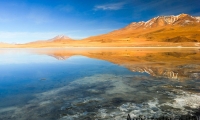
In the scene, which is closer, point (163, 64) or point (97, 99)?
point (97, 99)

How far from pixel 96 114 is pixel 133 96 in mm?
2289

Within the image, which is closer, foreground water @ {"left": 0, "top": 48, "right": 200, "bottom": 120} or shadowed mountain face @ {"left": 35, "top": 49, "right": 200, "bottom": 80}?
foreground water @ {"left": 0, "top": 48, "right": 200, "bottom": 120}

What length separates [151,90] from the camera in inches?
309

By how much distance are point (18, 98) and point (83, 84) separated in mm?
3279

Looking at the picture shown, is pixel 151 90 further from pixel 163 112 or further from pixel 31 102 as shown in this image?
pixel 31 102

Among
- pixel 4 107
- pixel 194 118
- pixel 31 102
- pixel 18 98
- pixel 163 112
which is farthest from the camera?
pixel 18 98

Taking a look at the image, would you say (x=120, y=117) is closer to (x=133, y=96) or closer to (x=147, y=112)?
(x=147, y=112)

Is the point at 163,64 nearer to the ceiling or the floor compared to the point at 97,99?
nearer to the ceiling

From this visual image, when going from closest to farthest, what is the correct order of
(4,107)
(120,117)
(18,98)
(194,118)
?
1. (194,118)
2. (120,117)
3. (4,107)
4. (18,98)

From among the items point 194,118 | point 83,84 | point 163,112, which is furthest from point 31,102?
point 194,118

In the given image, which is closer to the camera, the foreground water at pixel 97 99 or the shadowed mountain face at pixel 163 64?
the foreground water at pixel 97 99

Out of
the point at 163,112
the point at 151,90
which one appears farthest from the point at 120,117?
the point at 151,90

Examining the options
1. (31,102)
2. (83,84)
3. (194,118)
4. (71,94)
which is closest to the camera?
(194,118)

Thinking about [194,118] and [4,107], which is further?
[4,107]
